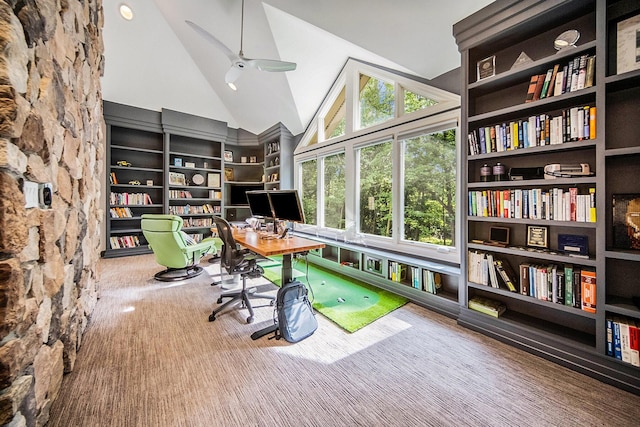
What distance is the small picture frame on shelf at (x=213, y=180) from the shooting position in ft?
19.1

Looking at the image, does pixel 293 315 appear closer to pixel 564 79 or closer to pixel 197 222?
pixel 564 79

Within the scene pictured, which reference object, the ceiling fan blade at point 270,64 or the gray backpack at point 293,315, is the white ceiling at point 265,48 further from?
the gray backpack at point 293,315

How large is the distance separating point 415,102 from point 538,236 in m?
2.07

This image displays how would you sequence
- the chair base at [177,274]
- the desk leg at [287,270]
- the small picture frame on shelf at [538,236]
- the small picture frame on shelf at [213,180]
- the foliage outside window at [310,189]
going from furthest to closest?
the small picture frame on shelf at [213,180] → the foliage outside window at [310,189] → the chair base at [177,274] → the desk leg at [287,270] → the small picture frame on shelf at [538,236]

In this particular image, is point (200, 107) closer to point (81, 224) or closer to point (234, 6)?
point (234, 6)

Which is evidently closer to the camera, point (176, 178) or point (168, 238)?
point (168, 238)

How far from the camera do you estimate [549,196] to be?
184cm

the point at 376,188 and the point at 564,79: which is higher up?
the point at 564,79

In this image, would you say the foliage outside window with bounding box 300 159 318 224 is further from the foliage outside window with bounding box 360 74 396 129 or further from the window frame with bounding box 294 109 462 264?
the foliage outside window with bounding box 360 74 396 129

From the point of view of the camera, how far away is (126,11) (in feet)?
12.8

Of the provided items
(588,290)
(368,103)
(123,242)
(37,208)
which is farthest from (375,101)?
(123,242)

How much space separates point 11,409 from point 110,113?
5.36 meters

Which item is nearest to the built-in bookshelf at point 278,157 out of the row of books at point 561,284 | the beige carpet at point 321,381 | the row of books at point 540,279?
the beige carpet at point 321,381

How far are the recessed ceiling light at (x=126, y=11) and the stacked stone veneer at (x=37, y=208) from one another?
2605 mm
